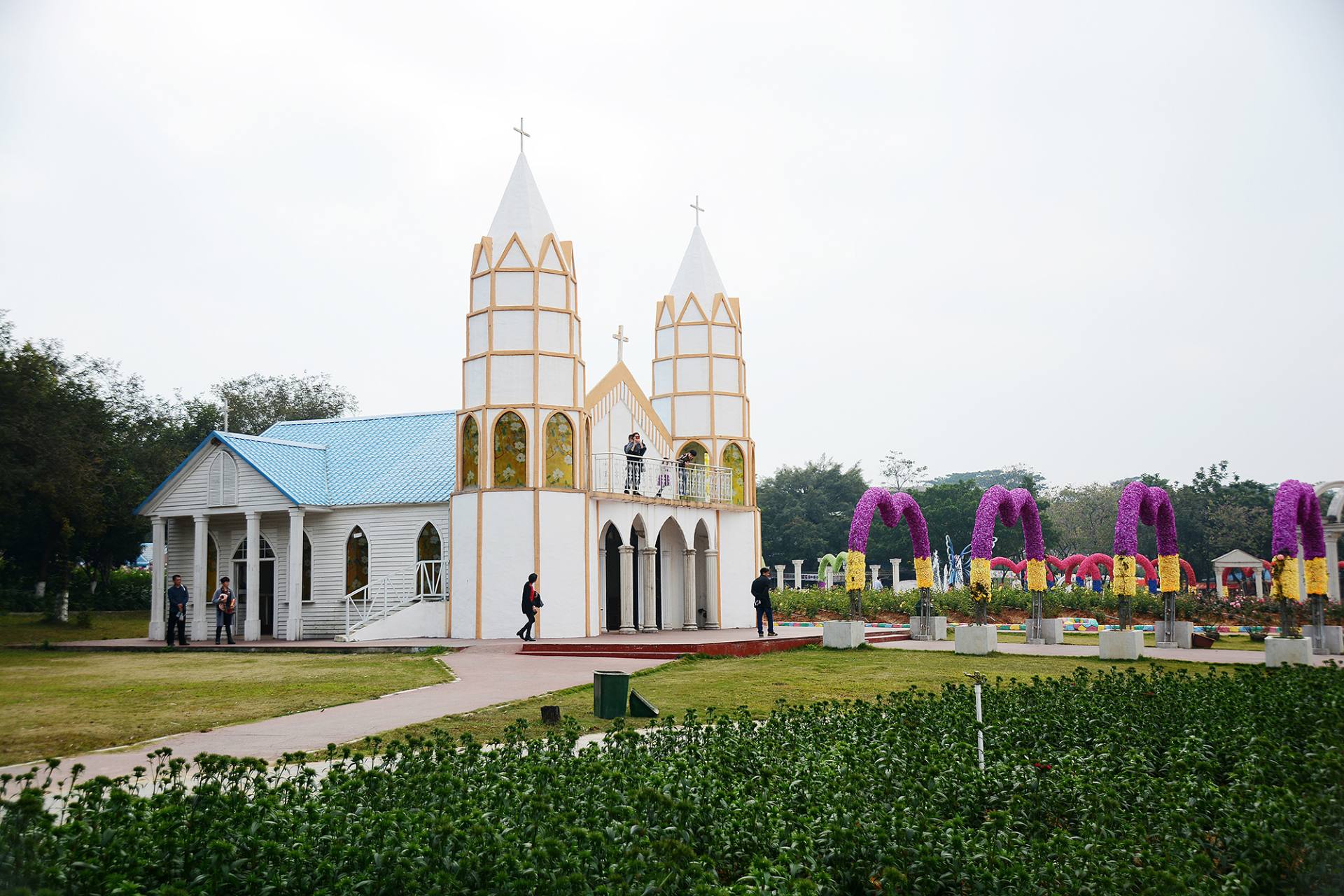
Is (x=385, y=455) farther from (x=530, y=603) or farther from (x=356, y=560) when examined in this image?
(x=530, y=603)

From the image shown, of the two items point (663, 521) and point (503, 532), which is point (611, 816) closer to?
point (503, 532)

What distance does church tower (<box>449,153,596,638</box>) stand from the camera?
935 inches

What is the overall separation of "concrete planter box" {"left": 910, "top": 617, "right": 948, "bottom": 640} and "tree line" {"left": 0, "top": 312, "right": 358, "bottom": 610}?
19.0m

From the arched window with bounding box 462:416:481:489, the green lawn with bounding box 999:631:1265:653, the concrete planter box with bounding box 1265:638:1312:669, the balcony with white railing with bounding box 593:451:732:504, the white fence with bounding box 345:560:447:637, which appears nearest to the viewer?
the concrete planter box with bounding box 1265:638:1312:669

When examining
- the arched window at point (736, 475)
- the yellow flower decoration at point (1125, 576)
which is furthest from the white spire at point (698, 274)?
the yellow flower decoration at point (1125, 576)

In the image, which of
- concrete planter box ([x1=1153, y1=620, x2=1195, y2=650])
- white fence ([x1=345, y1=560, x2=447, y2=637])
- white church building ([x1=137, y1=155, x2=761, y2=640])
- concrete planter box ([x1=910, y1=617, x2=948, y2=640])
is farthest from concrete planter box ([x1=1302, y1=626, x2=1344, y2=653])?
white fence ([x1=345, y1=560, x2=447, y2=637])

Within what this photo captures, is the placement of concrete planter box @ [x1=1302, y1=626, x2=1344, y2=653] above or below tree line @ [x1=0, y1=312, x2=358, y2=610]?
below

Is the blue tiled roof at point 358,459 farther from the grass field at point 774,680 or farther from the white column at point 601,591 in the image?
the grass field at point 774,680

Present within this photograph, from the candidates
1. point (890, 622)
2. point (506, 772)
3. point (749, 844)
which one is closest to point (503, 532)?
point (890, 622)

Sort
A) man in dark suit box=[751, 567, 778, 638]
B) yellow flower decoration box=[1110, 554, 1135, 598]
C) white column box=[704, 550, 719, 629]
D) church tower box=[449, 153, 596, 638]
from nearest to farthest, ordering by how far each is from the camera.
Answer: yellow flower decoration box=[1110, 554, 1135, 598] < man in dark suit box=[751, 567, 778, 638] < church tower box=[449, 153, 596, 638] < white column box=[704, 550, 719, 629]

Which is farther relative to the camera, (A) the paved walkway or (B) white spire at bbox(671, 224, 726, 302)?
(B) white spire at bbox(671, 224, 726, 302)

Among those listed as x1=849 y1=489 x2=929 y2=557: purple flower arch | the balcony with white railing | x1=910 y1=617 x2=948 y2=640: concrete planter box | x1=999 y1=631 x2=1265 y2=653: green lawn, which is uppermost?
the balcony with white railing

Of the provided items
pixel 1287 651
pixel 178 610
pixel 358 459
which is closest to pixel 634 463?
pixel 358 459

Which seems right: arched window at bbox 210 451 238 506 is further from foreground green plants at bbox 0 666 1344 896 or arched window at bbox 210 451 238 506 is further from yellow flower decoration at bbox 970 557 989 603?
foreground green plants at bbox 0 666 1344 896
